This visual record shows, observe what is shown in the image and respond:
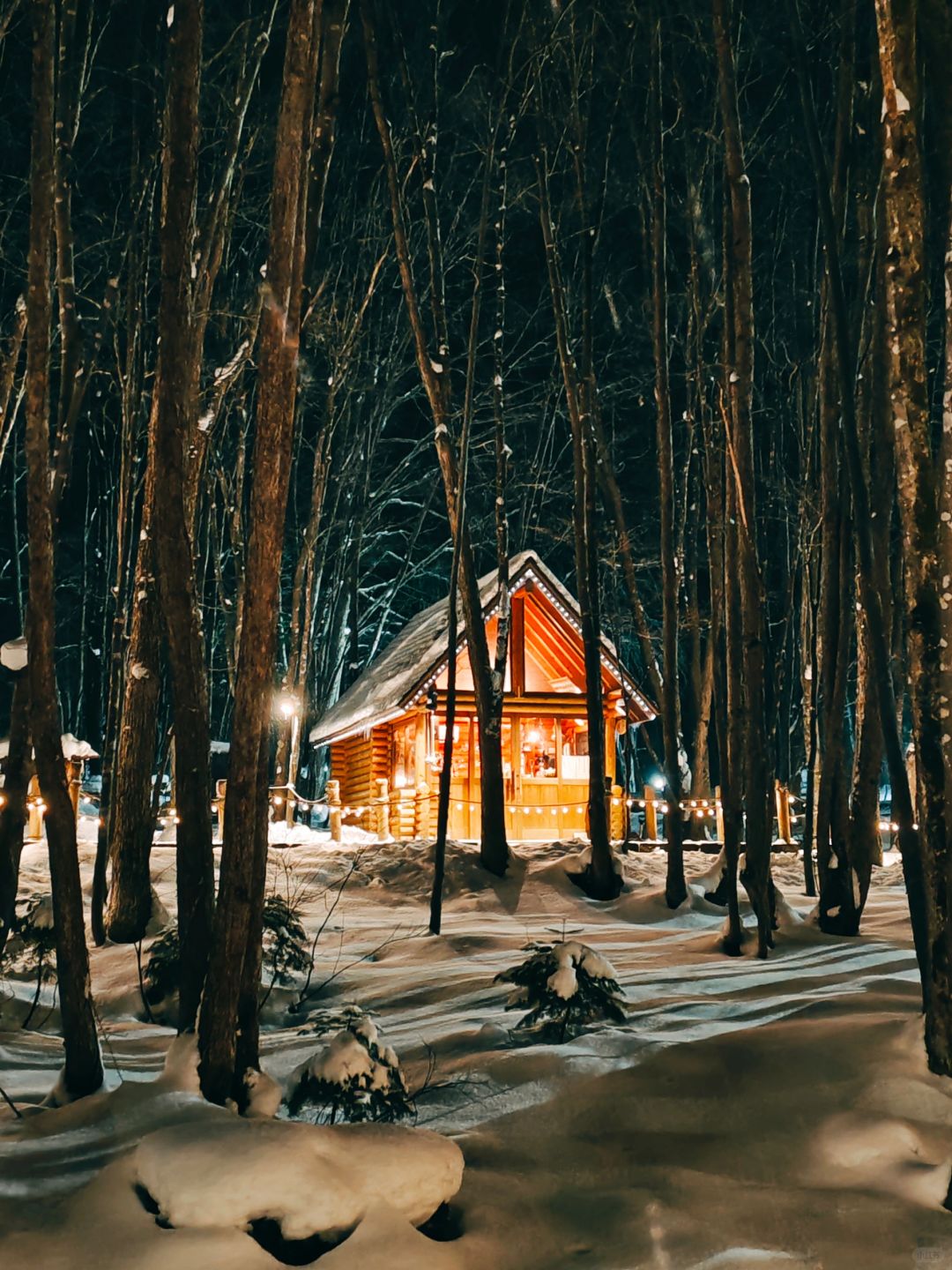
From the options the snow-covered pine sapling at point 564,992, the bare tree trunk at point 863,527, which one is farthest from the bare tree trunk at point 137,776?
the bare tree trunk at point 863,527

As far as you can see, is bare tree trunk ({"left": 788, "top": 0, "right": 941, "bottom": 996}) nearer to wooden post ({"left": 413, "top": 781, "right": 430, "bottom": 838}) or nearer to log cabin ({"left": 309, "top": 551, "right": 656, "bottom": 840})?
log cabin ({"left": 309, "top": 551, "right": 656, "bottom": 840})

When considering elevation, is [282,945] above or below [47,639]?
below

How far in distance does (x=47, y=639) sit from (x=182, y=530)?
3.08 ft

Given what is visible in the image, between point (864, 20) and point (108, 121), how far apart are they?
10.4 metres

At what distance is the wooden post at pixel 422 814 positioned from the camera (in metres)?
22.2

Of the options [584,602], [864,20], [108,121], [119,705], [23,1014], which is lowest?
[23,1014]

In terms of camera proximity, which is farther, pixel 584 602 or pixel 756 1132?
pixel 584 602

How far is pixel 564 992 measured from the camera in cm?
640

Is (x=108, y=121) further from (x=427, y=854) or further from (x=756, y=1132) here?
(x=756, y=1132)

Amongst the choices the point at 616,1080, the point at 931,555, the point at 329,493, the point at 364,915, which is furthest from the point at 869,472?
the point at 329,493

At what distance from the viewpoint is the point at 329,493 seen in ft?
101

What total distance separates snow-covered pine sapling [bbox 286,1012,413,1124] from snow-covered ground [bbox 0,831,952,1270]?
252 mm

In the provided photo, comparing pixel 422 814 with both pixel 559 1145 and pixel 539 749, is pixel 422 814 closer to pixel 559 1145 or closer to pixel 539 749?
pixel 539 749

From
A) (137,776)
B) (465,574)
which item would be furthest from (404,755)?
(137,776)
